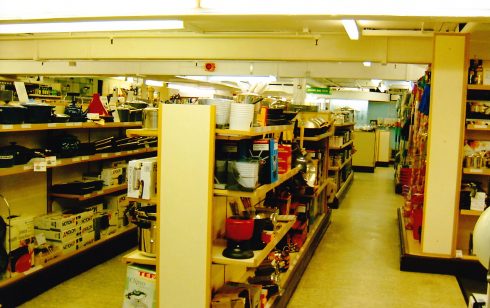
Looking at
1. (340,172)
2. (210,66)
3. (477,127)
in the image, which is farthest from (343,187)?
(477,127)

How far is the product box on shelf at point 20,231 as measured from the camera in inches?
172

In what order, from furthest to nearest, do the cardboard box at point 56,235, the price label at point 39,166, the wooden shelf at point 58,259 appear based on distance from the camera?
the cardboard box at point 56,235
the price label at point 39,166
the wooden shelf at point 58,259

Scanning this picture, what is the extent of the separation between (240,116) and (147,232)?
110 centimetres

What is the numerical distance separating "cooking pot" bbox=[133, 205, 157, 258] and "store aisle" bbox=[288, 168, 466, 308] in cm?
171

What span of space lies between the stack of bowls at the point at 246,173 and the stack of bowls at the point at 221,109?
0.29 m

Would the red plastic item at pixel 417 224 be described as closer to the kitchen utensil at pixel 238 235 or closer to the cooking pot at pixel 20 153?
the kitchen utensil at pixel 238 235

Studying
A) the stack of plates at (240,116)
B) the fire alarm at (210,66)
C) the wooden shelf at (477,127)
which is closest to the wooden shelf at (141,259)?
the stack of plates at (240,116)

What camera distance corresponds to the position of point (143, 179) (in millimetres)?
3340

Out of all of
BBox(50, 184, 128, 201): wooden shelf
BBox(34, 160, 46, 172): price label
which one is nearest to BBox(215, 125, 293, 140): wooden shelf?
BBox(34, 160, 46, 172): price label

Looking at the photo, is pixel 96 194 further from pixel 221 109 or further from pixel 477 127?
pixel 477 127

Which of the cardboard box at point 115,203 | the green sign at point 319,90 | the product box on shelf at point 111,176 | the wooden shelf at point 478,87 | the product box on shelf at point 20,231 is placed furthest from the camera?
the green sign at point 319,90

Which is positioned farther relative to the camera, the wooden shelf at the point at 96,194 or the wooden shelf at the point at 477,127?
the wooden shelf at the point at 96,194

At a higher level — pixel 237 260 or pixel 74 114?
pixel 74 114

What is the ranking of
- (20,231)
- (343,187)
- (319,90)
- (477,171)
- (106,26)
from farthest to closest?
(319,90)
(343,187)
(477,171)
(20,231)
(106,26)
